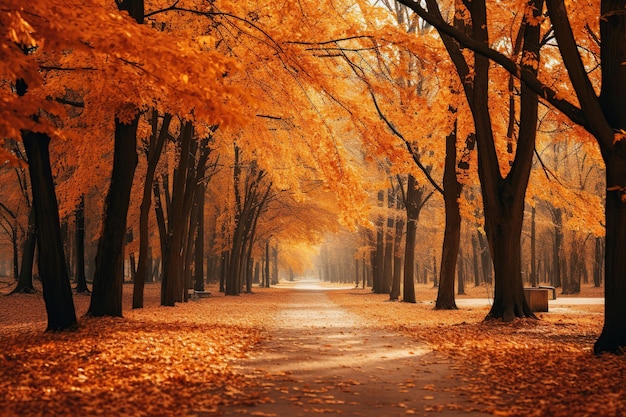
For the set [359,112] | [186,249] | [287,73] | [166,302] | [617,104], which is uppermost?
[287,73]

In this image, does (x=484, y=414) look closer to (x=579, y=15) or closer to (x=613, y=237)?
(x=613, y=237)

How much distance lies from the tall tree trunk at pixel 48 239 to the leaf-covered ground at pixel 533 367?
6.64 metres

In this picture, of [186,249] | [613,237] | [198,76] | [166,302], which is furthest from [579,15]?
[186,249]

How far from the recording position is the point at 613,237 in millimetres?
8195

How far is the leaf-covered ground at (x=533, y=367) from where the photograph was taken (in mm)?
5543

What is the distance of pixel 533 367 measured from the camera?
750 centimetres

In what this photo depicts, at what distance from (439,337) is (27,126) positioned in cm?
820

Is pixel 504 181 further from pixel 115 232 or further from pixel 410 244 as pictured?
pixel 410 244

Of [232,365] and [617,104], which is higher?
[617,104]

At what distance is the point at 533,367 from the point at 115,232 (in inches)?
348

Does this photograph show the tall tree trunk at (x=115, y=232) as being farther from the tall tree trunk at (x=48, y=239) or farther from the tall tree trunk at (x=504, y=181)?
the tall tree trunk at (x=504, y=181)

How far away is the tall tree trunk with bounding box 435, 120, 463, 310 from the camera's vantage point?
18734 mm

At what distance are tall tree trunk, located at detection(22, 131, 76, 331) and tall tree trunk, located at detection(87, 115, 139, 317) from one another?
1.94m

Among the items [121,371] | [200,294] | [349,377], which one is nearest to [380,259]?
[200,294]
